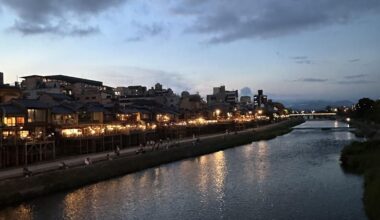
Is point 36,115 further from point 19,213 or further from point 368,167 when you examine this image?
point 368,167

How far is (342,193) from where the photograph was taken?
32062 millimetres

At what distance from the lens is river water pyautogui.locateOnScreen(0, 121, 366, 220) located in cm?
2698

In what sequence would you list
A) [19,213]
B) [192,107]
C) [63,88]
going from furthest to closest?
[192,107], [63,88], [19,213]

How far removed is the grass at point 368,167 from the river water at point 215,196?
100cm

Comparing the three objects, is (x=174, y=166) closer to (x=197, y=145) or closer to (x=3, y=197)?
(x=197, y=145)

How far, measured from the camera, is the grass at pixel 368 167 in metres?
24.6

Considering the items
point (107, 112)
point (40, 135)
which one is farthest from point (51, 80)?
point (40, 135)

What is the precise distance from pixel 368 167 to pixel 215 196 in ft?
50.3

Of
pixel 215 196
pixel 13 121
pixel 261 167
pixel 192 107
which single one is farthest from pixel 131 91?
pixel 215 196

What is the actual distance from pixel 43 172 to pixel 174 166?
63.4ft

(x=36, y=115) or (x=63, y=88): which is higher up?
(x=63, y=88)

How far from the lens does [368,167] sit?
3812 centimetres

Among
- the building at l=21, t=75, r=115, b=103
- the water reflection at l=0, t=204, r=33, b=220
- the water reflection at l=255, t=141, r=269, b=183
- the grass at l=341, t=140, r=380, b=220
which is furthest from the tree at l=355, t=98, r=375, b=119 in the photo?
the water reflection at l=0, t=204, r=33, b=220

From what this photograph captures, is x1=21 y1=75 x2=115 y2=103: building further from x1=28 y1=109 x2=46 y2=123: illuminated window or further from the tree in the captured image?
the tree
